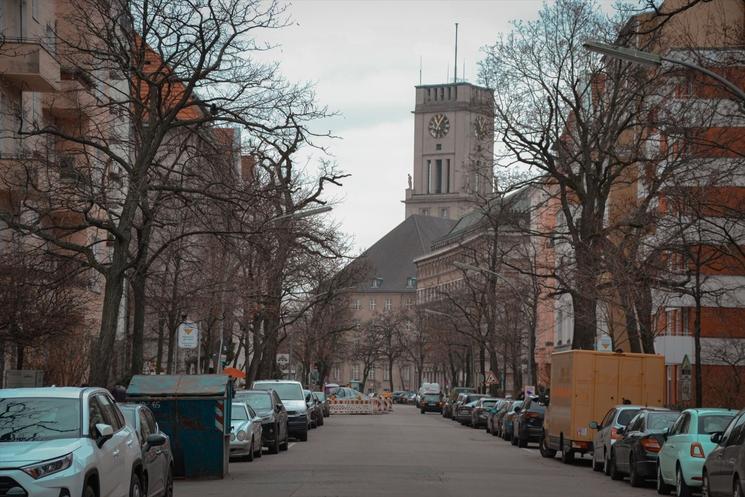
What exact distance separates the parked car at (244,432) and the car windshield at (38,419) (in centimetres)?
1527

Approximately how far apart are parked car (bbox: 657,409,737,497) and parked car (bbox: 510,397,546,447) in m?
19.4

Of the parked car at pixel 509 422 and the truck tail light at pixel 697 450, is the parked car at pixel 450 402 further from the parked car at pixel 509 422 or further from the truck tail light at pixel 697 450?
the truck tail light at pixel 697 450

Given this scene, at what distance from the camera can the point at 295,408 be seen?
4331cm

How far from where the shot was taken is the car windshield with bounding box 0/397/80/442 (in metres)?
14.3

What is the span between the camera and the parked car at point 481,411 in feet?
204

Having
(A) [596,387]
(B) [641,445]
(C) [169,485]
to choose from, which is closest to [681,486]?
(B) [641,445]

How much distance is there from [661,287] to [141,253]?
55.4 feet

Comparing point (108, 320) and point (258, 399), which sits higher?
point (108, 320)

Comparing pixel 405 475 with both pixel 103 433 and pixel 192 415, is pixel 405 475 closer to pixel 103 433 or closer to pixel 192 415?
pixel 192 415

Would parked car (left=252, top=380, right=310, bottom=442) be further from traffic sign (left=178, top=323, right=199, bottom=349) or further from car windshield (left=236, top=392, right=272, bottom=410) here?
traffic sign (left=178, top=323, right=199, bottom=349)

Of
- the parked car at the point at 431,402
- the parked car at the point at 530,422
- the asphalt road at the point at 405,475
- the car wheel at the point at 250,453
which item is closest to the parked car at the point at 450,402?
the parked car at the point at 431,402

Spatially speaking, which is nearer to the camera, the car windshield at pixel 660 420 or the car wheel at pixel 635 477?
the car wheel at pixel 635 477

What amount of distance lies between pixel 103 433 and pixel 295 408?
29.3 m

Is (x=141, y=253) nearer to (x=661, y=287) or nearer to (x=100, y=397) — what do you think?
(x=100, y=397)
